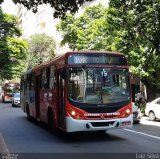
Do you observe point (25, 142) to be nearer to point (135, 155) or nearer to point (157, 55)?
point (135, 155)

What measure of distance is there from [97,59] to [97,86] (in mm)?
1003

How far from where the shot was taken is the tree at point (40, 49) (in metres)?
69.3

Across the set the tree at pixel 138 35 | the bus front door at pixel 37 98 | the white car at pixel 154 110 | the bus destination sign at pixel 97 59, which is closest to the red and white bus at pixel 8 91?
the tree at pixel 138 35

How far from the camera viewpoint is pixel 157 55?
27.6 m

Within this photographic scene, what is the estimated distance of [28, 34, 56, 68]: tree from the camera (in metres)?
69.3

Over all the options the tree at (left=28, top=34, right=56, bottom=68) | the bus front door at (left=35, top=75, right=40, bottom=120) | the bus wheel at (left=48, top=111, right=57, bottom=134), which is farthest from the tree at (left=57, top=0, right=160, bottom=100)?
the tree at (left=28, top=34, right=56, bottom=68)

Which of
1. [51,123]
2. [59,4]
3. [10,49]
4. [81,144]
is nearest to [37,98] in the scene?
[51,123]

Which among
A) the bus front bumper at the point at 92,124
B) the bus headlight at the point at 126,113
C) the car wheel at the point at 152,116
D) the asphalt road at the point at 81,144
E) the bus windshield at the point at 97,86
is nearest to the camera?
the asphalt road at the point at 81,144

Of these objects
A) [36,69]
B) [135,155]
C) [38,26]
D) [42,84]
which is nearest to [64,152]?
[135,155]

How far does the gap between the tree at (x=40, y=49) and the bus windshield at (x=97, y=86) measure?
55.7 m

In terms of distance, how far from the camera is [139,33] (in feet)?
89.6

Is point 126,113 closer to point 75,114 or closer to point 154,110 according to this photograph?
point 75,114

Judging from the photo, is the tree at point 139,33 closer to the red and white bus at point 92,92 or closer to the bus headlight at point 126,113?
the red and white bus at point 92,92

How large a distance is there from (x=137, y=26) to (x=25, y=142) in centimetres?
1538
